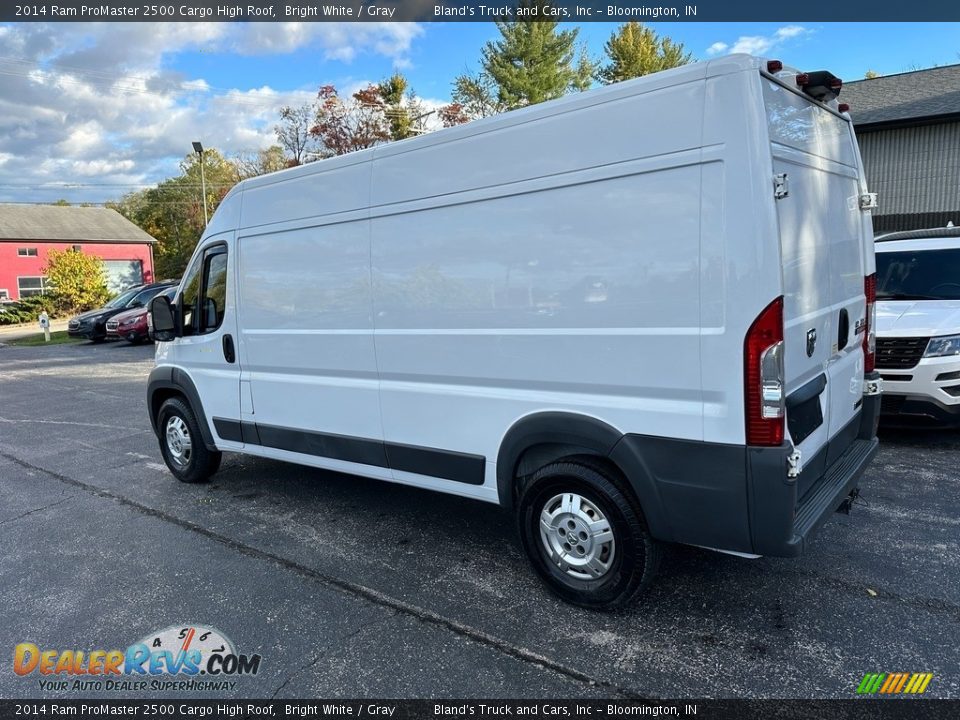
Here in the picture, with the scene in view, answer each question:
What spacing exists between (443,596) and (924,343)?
4756mm

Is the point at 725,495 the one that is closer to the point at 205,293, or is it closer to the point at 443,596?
the point at 443,596

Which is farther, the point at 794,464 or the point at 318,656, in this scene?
the point at 318,656

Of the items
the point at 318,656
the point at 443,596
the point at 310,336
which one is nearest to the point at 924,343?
the point at 443,596

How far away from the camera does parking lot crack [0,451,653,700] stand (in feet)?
9.30

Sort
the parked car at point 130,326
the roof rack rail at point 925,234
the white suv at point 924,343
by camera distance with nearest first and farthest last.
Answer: the white suv at point 924,343
the roof rack rail at point 925,234
the parked car at point 130,326

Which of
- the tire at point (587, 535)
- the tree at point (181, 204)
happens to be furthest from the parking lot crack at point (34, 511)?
the tree at point (181, 204)

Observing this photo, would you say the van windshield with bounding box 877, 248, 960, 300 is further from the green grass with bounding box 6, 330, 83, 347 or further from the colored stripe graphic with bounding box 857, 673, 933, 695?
the green grass with bounding box 6, 330, 83, 347

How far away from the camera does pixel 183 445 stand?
5.96m

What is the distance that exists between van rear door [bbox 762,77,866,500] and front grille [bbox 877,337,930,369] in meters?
2.08

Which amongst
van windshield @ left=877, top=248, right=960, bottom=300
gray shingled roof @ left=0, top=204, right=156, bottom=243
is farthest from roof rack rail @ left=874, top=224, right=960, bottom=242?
gray shingled roof @ left=0, top=204, right=156, bottom=243

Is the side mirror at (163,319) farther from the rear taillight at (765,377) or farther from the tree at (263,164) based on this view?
the tree at (263,164)

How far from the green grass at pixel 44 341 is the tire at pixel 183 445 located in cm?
1930

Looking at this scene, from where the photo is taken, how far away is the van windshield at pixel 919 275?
6340mm

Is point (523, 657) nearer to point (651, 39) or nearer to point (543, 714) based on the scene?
point (543, 714)
